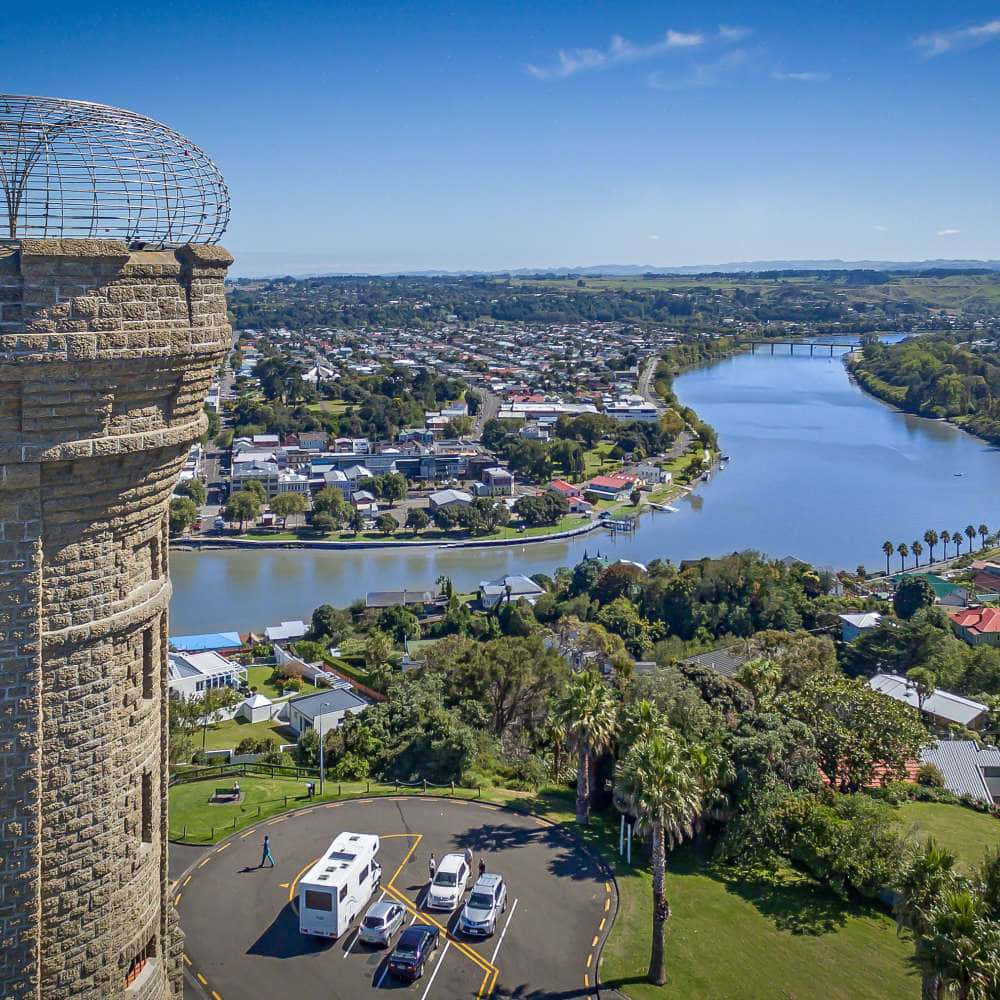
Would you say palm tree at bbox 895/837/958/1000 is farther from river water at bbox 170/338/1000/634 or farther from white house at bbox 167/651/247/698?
river water at bbox 170/338/1000/634

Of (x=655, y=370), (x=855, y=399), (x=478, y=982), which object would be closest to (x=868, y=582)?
(x=478, y=982)

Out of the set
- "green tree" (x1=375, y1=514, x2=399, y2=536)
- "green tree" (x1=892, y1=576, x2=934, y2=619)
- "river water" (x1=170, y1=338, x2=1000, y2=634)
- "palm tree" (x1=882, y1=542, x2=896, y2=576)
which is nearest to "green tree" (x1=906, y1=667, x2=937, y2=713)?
"green tree" (x1=892, y1=576, x2=934, y2=619)

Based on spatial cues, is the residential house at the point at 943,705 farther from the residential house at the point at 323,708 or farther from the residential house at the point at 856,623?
the residential house at the point at 323,708

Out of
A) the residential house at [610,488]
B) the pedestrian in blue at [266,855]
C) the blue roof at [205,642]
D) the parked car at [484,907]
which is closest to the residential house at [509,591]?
the blue roof at [205,642]

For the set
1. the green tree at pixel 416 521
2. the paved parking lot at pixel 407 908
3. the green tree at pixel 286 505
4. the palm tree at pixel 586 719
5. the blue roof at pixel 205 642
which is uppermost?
the palm tree at pixel 586 719

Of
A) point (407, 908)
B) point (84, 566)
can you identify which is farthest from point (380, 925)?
point (84, 566)

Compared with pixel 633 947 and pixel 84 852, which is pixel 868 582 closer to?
pixel 633 947
